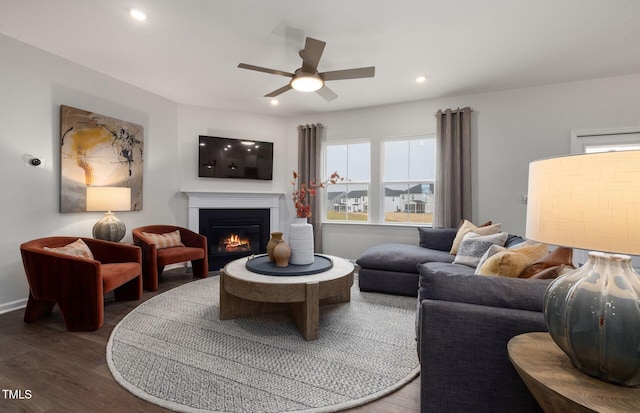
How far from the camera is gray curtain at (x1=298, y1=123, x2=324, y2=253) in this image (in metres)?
5.09

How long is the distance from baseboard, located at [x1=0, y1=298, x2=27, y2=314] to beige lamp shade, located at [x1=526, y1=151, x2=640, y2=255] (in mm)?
4276

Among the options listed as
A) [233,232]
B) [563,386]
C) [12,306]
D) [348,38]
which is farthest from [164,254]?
[563,386]

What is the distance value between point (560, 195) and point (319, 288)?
174 centimetres

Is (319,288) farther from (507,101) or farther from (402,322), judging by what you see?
(507,101)

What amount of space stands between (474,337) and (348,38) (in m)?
2.71

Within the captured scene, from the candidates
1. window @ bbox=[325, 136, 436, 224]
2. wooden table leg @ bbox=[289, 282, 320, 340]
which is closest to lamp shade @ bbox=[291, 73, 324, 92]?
wooden table leg @ bbox=[289, 282, 320, 340]

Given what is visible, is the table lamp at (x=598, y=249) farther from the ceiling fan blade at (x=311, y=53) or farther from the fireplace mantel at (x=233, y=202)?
the fireplace mantel at (x=233, y=202)

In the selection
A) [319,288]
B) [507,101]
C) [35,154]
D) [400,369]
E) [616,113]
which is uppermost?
[507,101]

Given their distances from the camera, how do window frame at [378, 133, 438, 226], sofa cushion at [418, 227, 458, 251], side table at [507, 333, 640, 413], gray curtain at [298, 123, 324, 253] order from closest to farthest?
→ side table at [507, 333, 640, 413], sofa cushion at [418, 227, 458, 251], window frame at [378, 133, 438, 226], gray curtain at [298, 123, 324, 253]

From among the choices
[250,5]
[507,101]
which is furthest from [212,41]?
[507,101]

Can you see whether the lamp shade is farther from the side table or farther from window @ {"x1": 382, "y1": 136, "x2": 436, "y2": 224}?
the side table

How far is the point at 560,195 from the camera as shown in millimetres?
853

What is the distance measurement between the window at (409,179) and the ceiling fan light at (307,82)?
2141 mm

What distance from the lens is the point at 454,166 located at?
4.29 meters
